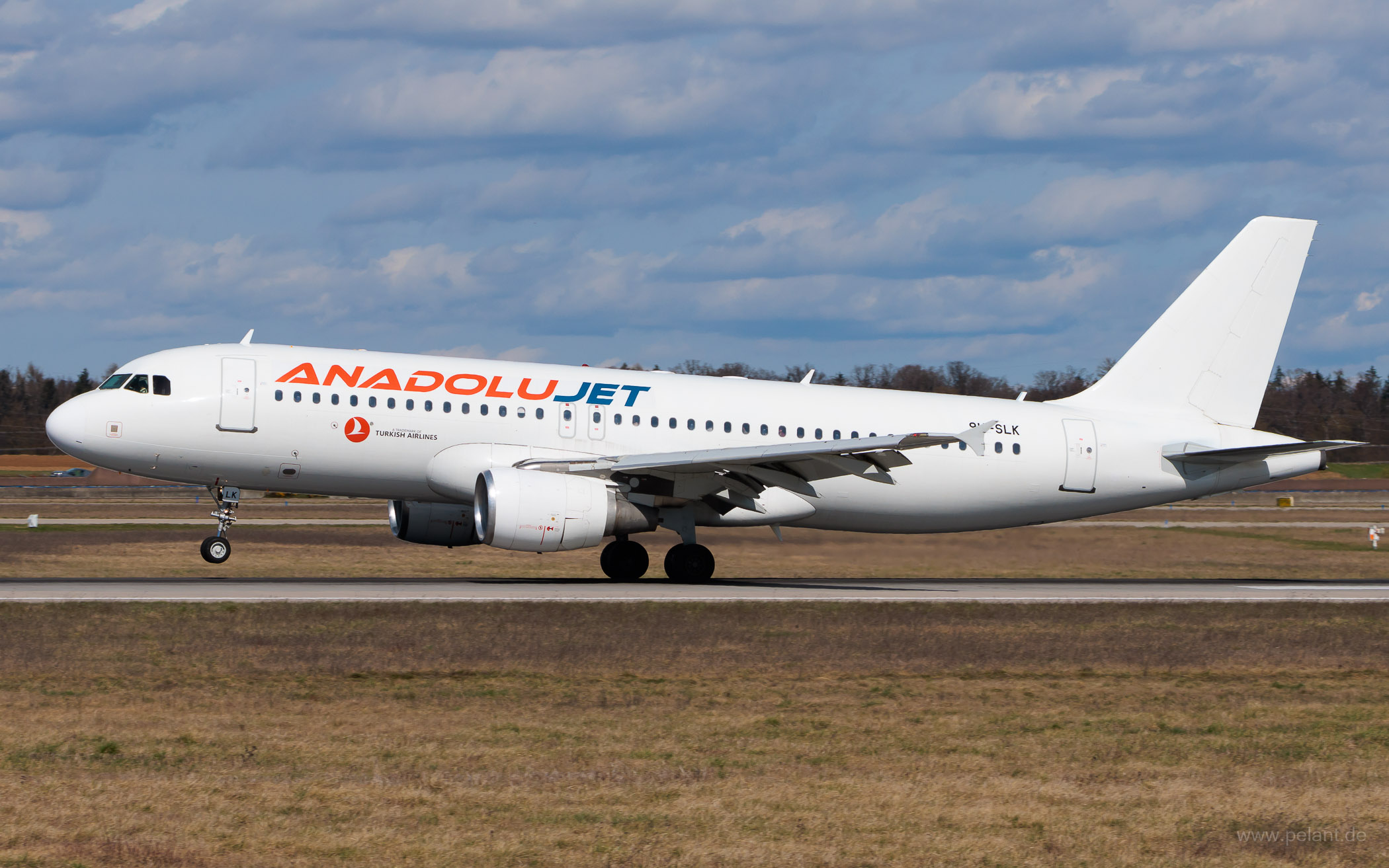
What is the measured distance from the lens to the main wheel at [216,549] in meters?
26.1

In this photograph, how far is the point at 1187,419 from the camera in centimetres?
3080

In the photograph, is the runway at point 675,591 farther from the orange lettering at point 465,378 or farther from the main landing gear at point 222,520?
the orange lettering at point 465,378

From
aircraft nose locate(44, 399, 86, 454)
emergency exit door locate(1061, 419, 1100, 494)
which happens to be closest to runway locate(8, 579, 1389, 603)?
emergency exit door locate(1061, 419, 1100, 494)

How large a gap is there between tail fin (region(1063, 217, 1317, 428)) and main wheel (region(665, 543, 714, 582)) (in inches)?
381

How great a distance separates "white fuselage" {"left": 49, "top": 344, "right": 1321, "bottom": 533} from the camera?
84.6 feet

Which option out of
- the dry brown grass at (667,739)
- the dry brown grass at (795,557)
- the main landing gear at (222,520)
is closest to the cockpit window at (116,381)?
the main landing gear at (222,520)

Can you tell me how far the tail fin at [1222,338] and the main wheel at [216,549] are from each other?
18.6 meters

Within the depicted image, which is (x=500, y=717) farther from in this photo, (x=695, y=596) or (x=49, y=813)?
(x=695, y=596)

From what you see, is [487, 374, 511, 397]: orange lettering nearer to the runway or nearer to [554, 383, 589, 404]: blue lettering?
[554, 383, 589, 404]: blue lettering

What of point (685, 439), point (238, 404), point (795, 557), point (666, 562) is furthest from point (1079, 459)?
point (238, 404)

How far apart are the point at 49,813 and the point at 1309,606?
2159 cm

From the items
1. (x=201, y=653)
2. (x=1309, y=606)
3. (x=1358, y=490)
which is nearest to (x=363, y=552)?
(x=201, y=653)

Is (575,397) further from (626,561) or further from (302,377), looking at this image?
(302,377)

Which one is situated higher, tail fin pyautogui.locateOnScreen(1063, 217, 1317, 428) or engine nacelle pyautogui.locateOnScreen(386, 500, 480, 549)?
tail fin pyautogui.locateOnScreen(1063, 217, 1317, 428)
